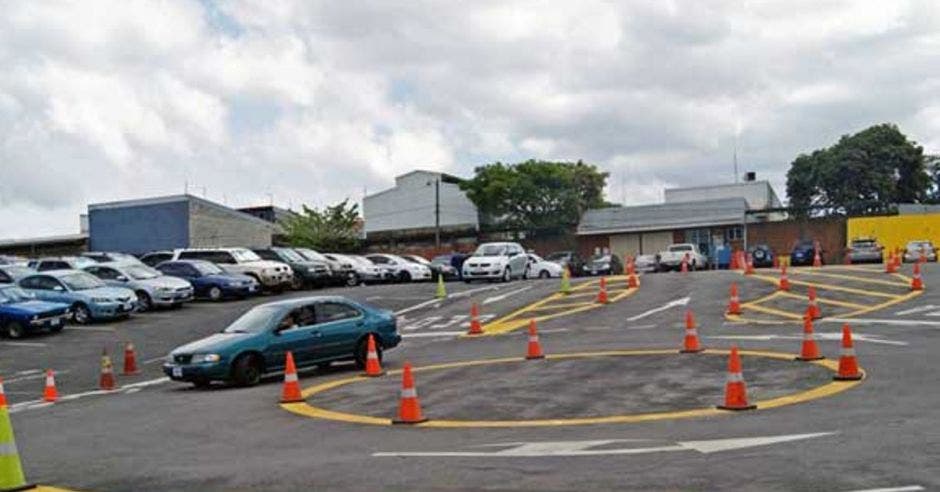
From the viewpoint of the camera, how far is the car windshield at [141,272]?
35572mm

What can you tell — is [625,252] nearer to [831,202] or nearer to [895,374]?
[831,202]

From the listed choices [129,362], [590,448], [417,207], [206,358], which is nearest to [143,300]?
[129,362]

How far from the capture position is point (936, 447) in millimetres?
8844

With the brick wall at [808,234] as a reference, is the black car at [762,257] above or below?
below

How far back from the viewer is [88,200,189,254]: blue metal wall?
226ft

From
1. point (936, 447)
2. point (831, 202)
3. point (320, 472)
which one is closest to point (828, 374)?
point (936, 447)

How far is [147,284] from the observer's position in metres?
34.7

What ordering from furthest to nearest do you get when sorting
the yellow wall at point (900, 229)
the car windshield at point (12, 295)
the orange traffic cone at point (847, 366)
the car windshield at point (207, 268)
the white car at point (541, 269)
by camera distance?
the yellow wall at point (900, 229) → the white car at point (541, 269) → the car windshield at point (207, 268) → the car windshield at point (12, 295) → the orange traffic cone at point (847, 366)

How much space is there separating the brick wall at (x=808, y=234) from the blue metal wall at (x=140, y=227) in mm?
36803

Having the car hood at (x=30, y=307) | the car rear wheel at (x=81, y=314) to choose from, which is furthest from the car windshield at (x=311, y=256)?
the car hood at (x=30, y=307)

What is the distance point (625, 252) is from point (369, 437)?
197 ft

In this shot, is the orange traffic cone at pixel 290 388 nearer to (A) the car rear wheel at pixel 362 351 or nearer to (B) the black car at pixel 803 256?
(A) the car rear wheel at pixel 362 351

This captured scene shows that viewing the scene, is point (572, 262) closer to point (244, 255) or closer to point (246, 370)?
point (244, 255)

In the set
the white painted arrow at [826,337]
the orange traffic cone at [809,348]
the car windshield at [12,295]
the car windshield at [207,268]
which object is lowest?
the white painted arrow at [826,337]
